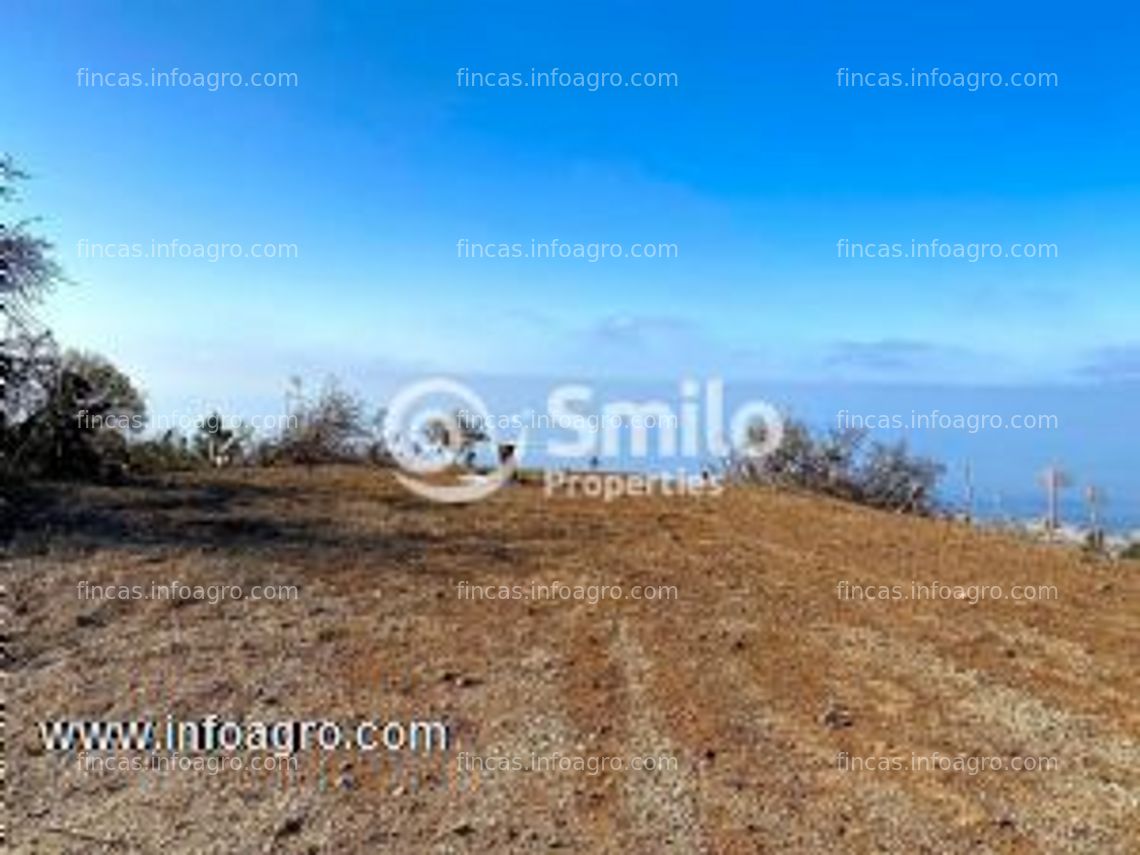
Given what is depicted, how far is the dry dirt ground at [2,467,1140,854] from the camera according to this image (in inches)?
267

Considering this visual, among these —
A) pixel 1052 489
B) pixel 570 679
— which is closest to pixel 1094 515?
pixel 1052 489

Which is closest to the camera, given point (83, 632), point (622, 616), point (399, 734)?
point (399, 734)

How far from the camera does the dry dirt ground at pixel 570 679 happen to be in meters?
6.77

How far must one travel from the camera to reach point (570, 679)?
8.68 metres

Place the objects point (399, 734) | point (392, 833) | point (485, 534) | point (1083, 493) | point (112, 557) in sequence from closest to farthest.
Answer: point (392, 833)
point (399, 734)
point (112, 557)
point (485, 534)
point (1083, 493)

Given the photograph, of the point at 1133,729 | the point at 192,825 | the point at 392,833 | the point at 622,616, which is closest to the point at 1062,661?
the point at 1133,729

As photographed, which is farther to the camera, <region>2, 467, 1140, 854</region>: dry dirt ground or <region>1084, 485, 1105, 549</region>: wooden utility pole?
<region>1084, 485, 1105, 549</region>: wooden utility pole

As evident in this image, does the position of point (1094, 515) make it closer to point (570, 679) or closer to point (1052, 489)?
point (1052, 489)

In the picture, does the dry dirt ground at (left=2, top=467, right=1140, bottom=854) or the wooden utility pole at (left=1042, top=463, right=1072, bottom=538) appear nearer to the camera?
the dry dirt ground at (left=2, top=467, right=1140, bottom=854)

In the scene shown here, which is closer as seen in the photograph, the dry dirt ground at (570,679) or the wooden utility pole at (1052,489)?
the dry dirt ground at (570,679)

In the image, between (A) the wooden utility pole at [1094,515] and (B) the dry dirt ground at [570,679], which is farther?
(A) the wooden utility pole at [1094,515]

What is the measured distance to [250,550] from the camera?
37.2 feet

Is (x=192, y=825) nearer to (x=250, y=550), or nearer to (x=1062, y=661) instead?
(x=250, y=550)

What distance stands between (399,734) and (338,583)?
9.86 feet
